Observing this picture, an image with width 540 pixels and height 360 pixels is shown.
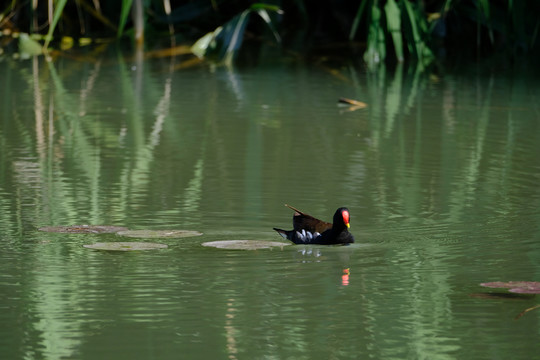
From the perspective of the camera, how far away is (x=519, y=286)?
436 centimetres

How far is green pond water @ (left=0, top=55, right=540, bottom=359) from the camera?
3.91m

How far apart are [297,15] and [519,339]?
47.8 feet

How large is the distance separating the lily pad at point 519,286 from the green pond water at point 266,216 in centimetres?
5

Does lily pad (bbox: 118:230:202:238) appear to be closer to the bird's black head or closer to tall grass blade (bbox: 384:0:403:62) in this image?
the bird's black head

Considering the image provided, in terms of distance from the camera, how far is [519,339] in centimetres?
385

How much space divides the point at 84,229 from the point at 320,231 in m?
1.04

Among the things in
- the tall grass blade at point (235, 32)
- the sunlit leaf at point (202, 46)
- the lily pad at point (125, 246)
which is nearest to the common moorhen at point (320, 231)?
the lily pad at point (125, 246)

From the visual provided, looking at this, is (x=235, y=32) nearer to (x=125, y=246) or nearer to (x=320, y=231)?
(x=320, y=231)

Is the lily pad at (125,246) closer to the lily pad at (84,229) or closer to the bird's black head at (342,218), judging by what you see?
the lily pad at (84,229)

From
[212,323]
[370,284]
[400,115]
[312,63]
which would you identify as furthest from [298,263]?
[312,63]

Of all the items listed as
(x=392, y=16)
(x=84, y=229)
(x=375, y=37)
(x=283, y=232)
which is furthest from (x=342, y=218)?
(x=375, y=37)

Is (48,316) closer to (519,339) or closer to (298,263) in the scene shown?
(298,263)

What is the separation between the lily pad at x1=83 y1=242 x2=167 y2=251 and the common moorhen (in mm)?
586

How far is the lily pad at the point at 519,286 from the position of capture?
4.30 metres
